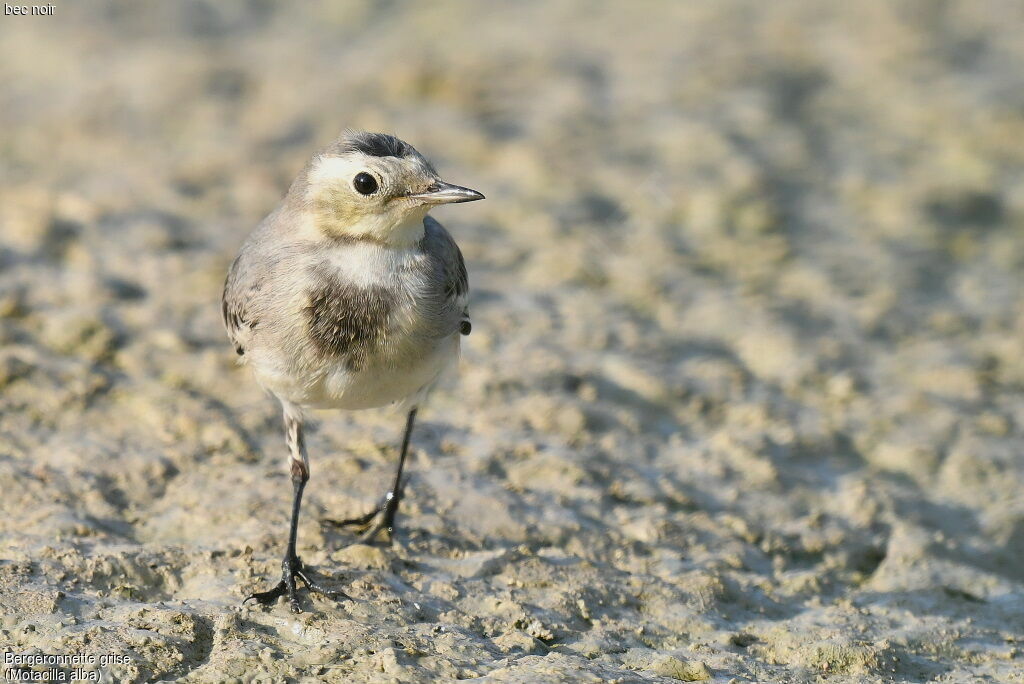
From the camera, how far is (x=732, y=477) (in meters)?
7.30

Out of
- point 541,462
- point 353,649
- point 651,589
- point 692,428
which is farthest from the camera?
point 692,428

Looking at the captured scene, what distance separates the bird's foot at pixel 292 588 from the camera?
5465 mm

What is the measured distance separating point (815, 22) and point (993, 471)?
6.75 metres

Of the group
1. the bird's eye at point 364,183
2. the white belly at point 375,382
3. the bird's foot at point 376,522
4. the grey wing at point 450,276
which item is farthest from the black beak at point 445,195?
the bird's foot at point 376,522

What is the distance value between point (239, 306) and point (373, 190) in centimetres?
95

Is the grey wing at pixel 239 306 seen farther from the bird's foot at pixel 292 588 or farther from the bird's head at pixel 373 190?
the bird's foot at pixel 292 588

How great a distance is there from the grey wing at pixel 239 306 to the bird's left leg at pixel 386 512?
975 millimetres

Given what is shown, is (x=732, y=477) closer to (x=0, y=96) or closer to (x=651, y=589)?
(x=651, y=589)

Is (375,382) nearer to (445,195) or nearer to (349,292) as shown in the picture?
(349,292)

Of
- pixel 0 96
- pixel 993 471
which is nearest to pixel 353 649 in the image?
pixel 993 471

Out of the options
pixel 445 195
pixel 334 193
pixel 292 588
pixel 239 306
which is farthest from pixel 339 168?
pixel 292 588

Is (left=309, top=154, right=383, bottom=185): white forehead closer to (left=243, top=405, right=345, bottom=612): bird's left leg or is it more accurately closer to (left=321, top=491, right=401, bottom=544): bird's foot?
(left=243, top=405, right=345, bottom=612): bird's left leg

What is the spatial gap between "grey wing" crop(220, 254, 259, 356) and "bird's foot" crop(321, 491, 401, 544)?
3.42ft

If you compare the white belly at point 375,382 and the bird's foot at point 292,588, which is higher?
the white belly at point 375,382
